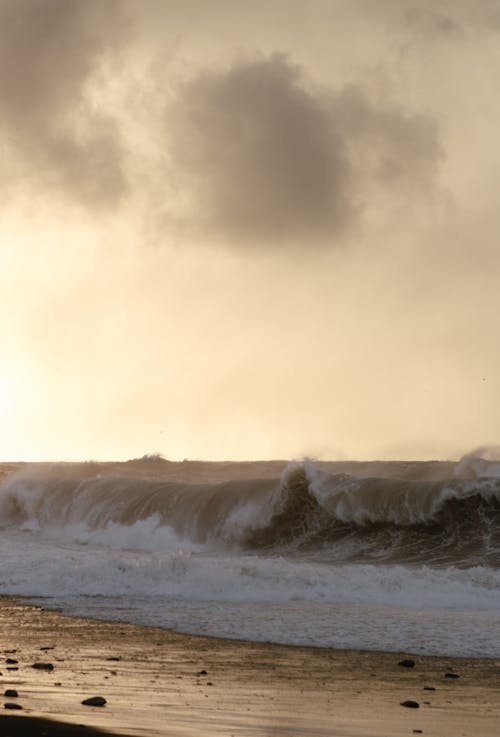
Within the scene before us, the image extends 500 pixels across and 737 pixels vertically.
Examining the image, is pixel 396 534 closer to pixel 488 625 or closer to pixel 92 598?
pixel 92 598

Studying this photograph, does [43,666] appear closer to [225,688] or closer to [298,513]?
[225,688]

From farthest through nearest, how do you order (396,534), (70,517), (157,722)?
1. (70,517)
2. (396,534)
3. (157,722)

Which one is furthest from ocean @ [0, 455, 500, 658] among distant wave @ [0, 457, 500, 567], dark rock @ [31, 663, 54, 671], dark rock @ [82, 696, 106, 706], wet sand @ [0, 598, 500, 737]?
dark rock @ [82, 696, 106, 706]

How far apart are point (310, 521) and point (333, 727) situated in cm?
2394

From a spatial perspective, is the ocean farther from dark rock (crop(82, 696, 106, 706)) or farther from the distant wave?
dark rock (crop(82, 696, 106, 706))

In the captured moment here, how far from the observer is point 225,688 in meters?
11.7

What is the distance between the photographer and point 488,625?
54.3 ft

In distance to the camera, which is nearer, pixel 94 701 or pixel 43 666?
pixel 94 701

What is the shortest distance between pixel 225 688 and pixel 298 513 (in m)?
23.3

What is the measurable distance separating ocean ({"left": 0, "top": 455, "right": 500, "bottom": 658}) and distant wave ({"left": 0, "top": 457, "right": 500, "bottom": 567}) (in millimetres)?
68

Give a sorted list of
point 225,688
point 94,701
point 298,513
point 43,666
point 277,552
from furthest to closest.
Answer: point 298,513 < point 277,552 < point 43,666 < point 225,688 < point 94,701

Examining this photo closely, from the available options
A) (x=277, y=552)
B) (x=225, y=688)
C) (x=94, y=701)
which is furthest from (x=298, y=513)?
(x=94, y=701)

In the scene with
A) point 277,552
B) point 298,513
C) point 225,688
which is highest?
point 298,513

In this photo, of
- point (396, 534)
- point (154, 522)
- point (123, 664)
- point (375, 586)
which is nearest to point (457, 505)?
point (396, 534)
